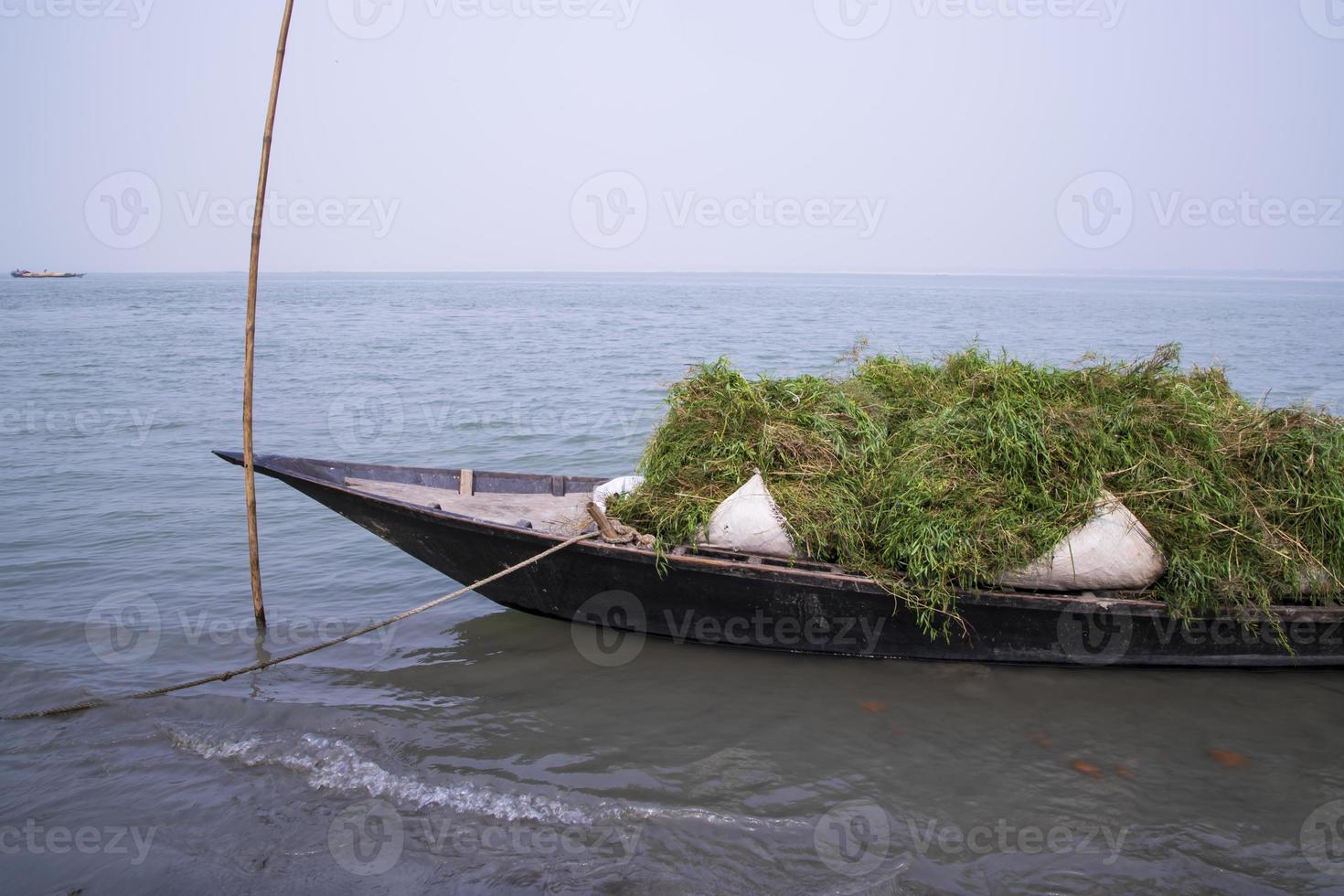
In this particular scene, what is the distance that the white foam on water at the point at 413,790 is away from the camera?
443 cm

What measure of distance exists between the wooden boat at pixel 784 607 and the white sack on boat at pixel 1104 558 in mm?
140

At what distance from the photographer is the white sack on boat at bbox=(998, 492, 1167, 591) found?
4.96m

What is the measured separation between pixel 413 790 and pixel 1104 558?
4198mm

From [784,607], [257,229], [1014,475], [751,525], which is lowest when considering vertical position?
[784,607]

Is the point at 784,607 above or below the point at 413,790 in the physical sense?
above

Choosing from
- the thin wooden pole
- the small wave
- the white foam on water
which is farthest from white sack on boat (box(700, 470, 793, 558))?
the thin wooden pole

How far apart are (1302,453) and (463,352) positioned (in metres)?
23.6

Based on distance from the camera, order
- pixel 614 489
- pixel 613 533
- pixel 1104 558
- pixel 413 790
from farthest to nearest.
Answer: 1. pixel 614 489
2. pixel 613 533
3. pixel 1104 558
4. pixel 413 790

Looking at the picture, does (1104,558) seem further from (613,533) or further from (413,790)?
(413,790)

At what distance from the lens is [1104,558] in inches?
195

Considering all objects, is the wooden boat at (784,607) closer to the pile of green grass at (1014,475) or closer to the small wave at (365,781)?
the pile of green grass at (1014,475)

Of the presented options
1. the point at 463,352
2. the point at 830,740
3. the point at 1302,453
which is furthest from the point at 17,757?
the point at 463,352

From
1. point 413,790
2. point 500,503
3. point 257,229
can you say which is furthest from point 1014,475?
point 257,229

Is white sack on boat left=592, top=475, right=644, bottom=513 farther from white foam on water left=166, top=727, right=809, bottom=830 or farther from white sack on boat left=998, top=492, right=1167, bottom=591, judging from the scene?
white sack on boat left=998, top=492, right=1167, bottom=591
